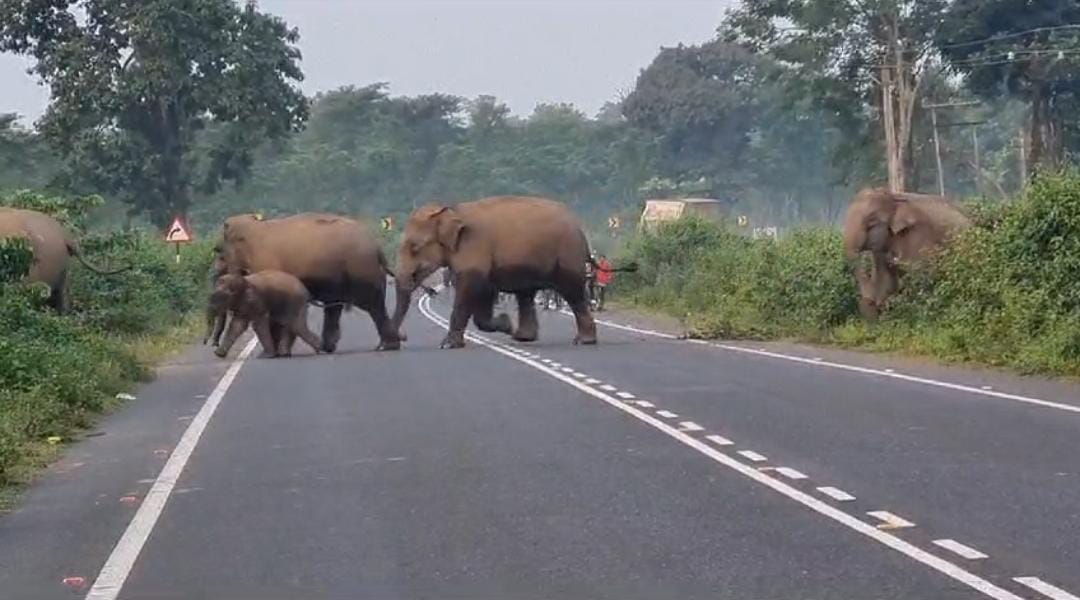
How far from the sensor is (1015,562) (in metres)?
9.53

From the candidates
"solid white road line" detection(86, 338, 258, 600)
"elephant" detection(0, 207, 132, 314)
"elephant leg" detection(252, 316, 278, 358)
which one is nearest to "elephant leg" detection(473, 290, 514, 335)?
"elephant leg" detection(252, 316, 278, 358)

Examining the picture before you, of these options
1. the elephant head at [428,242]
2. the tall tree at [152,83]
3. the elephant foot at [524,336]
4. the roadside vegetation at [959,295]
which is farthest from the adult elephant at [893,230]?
the tall tree at [152,83]

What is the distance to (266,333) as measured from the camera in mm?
31500

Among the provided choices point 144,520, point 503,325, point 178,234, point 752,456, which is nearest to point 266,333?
point 503,325

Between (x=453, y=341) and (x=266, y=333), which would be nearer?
→ (x=266, y=333)

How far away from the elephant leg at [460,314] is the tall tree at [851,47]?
2342 cm

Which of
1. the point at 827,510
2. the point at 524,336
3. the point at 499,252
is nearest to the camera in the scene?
the point at 827,510

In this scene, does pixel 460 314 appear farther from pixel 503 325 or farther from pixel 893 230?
pixel 893 230

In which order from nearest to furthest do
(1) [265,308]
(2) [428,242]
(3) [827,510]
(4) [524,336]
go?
(3) [827,510] → (1) [265,308] → (2) [428,242] → (4) [524,336]

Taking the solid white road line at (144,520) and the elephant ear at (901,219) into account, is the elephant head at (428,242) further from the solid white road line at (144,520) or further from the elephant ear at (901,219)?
the solid white road line at (144,520)

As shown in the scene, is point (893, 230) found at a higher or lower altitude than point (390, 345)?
higher

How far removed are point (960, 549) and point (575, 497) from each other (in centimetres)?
296

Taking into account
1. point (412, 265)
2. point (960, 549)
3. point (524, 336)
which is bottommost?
point (524, 336)

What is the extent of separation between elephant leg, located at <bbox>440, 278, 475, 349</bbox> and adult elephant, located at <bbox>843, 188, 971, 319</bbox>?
6.21 m
